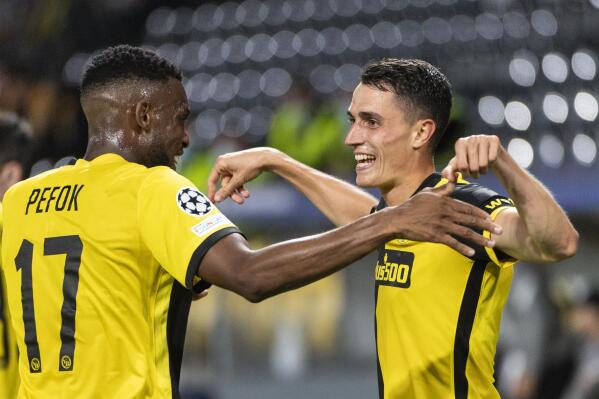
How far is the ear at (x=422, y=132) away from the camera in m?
3.86

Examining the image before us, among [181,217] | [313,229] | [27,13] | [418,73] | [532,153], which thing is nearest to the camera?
[181,217]

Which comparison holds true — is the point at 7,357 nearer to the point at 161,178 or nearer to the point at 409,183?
the point at 161,178

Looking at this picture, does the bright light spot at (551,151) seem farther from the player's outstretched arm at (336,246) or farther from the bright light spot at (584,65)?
the player's outstretched arm at (336,246)

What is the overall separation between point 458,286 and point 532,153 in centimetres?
619

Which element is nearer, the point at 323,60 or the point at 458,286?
the point at 458,286

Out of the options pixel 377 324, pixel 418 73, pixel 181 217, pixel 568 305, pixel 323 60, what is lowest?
pixel 568 305

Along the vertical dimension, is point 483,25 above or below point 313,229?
above

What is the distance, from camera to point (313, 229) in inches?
403

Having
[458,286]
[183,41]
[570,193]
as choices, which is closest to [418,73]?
[458,286]

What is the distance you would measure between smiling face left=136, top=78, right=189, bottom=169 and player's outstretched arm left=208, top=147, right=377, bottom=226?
22.7 inches

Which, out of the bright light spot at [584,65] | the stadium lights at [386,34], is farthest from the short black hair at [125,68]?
the stadium lights at [386,34]

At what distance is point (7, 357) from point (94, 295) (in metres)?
1.34

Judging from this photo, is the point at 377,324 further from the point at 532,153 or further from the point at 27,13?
the point at 27,13

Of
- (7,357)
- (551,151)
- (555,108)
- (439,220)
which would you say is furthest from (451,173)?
(555,108)
